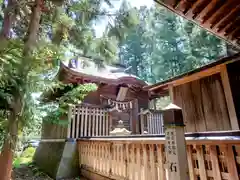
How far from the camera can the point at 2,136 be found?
13.5 feet

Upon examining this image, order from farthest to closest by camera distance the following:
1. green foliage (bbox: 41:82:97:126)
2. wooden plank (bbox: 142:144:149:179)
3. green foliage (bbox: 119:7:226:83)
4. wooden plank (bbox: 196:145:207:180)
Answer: green foliage (bbox: 119:7:226:83) < green foliage (bbox: 41:82:97:126) < wooden plank (bbox: 142:144:149:179) < wooden plank (bbox: 196:145:207:180)

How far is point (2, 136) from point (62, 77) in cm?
501

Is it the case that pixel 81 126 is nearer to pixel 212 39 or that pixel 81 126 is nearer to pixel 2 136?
pixel 2 136

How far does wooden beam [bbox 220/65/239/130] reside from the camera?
316 cm

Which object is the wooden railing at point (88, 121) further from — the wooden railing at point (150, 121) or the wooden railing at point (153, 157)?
the wooden railing at point (150, 121)

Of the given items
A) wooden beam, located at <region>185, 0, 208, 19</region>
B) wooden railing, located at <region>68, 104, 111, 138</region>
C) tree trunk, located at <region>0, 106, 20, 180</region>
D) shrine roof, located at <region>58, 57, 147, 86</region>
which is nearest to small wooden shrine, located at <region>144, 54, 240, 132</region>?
wooden beam, located at <region>185, 0, 208, 19</region>

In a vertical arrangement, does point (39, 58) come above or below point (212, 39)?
below

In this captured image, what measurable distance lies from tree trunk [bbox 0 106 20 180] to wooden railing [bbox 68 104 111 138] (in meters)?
2.62

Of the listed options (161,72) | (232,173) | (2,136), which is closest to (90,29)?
(2,136)

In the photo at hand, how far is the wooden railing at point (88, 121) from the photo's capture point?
6711mm

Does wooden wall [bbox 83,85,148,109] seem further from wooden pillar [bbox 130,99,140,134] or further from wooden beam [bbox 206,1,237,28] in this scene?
wooden beam [bbox 206,1,237,28]

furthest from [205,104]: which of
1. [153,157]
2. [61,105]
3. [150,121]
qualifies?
[150,121]

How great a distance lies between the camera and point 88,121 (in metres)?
7.17

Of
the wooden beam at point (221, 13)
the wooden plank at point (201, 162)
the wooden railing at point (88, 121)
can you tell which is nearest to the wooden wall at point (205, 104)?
the wooden plank at point (201, 162)
